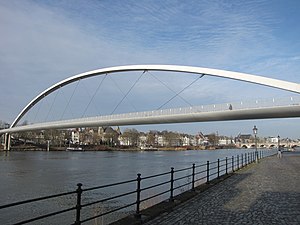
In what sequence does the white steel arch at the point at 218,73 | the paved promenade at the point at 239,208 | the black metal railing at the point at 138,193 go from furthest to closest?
the white steel arch at the point at 218,73 < the paved promenade at the point at 239,208 < the black metal railing at the point at 138,193

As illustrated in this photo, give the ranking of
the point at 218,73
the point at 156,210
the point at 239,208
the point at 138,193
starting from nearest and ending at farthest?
the point at 138,193, the point at 156,210, the point at 239,208, the point at 218,73

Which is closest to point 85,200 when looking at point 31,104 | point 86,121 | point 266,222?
point 266,222

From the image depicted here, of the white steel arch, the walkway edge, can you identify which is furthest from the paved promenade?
the white steel arch

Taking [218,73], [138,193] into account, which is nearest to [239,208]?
[138,193]

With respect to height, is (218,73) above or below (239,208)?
above

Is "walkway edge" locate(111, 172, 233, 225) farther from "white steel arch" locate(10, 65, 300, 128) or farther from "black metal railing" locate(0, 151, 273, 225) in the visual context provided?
"white steel arch" locate(10, 65, 300, 128)

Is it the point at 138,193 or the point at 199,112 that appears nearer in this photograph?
the point at 138,193

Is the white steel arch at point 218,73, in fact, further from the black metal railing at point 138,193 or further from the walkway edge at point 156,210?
the walkway edge at point 156,210

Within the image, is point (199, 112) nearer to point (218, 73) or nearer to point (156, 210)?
point (218, 73)

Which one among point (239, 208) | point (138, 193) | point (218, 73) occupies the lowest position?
point (239, 208)

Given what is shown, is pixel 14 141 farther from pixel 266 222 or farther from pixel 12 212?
pixel 266 222

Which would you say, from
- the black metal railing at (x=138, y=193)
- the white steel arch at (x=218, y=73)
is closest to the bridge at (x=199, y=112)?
the white steel arch at (x=218, y=73)

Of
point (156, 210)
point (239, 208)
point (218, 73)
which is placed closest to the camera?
point (156, 210)

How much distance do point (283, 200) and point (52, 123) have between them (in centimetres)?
5140
